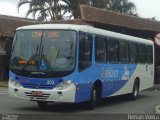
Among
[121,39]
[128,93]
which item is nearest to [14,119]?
[121,39]

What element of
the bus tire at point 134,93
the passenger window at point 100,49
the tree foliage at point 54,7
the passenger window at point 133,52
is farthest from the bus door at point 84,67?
the tree foliage at point 54,7

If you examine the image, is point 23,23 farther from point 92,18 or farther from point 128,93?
point 128,93

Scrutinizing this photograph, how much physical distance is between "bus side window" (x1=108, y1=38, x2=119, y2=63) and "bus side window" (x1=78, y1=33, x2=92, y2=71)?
6.34ft

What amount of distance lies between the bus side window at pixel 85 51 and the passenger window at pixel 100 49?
0.56m

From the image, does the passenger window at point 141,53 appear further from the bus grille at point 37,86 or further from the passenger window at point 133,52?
the bus grille at point 37,86

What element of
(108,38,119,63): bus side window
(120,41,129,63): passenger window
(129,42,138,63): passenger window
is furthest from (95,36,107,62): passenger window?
(129,42,138,63): passenger window

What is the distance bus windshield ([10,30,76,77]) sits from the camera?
1589 centimetres

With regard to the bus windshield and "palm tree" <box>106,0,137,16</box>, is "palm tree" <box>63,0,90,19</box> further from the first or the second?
the bus windshield

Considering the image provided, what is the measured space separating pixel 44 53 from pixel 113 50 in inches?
150

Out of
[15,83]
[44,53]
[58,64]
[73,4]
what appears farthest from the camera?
[73,4]

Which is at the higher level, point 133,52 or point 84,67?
point 133,52

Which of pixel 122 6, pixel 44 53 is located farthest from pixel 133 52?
pixel 122 6

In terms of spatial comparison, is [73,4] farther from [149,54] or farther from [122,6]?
[149,54]

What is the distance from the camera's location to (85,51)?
16.5m
